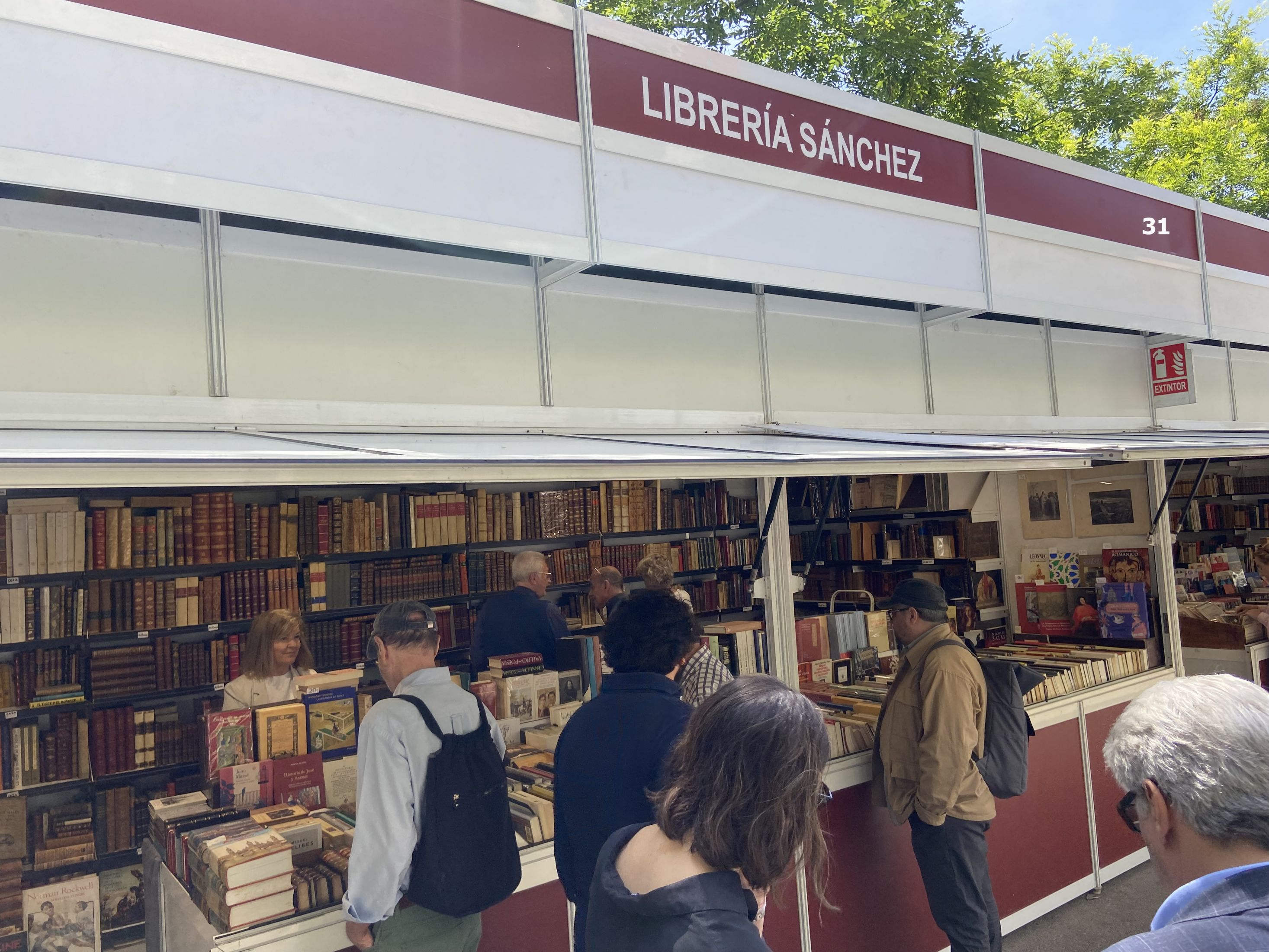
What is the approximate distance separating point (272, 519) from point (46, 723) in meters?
1.49

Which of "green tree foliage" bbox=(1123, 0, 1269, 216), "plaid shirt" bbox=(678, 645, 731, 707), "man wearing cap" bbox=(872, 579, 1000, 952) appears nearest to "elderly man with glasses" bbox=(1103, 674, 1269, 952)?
"plaid shirt" bbox=(678, 645, 731, 707)

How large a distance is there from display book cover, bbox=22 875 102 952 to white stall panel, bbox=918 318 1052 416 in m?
4.85

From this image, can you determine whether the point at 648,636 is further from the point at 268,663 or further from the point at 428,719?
the point at 268,663

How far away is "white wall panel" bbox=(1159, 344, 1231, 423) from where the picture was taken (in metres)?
7.11

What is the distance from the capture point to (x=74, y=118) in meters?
2.65

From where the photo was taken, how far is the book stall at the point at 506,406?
2.72 meters

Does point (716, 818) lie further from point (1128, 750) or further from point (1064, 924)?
point (1064, 924)

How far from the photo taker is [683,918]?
1380 mm

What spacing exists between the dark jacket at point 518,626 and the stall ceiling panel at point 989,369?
8.70ft

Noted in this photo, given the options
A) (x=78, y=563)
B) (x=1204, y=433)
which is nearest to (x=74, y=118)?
(x=78, y=563)

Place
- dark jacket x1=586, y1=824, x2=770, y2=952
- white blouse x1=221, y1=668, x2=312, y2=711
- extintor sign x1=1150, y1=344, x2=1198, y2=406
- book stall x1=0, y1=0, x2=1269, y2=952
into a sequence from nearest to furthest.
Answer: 1. dark jacket x1=586, y1=824, x2=770, y2=952
2. book stall x1=0, y1=0, x2=1269, y2=952
3. white blouse x1=221, y1=668, x2=312, y2=711
4. extintor sign x1=1150, y1=344, x2=1198, y2=406

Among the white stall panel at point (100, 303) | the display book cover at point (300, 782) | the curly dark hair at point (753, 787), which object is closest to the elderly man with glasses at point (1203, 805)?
the curly dark hair at point (753, 787)

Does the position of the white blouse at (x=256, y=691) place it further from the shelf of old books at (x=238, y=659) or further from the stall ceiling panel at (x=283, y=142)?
the stall ceiling panel at (x=283, y=142)

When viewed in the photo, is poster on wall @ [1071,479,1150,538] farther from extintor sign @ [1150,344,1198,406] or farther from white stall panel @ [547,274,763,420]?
white stall panel @ [547,274,763,420]
